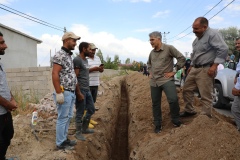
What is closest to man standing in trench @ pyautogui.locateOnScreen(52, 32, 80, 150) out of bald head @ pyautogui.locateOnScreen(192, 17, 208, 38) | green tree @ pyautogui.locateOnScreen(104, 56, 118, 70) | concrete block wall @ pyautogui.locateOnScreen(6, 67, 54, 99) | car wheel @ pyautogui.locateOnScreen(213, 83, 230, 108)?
bald head @ pyautogui.locateOnScreen(192, 17, 208, 38)

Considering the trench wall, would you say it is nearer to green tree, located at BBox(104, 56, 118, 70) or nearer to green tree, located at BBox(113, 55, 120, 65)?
green tree, located at BBox(104, 56, 118, 70)

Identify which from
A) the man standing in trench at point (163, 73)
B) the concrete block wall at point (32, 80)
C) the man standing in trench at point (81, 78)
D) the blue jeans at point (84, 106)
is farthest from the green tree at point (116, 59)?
the man standing in trench at point (163, 73)

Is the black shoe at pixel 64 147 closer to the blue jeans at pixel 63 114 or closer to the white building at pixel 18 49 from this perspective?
the blue jeans at pixel 63 114

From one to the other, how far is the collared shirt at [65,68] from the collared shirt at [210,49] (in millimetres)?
2187

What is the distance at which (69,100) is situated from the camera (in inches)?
151

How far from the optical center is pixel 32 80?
875cm

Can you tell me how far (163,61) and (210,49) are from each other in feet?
2.75

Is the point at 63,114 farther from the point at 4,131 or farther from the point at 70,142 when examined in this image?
the point at 4,131

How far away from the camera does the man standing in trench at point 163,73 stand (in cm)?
437

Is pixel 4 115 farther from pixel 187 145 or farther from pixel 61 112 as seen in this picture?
pixel 187 145

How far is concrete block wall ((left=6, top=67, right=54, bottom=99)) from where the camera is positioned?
28.1 ft

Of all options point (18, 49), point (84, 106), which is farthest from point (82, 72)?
point (18, 49)

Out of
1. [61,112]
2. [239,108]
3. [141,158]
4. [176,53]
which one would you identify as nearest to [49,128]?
[61,112]

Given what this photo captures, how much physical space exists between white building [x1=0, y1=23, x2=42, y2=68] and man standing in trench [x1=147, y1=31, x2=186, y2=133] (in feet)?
40.4
